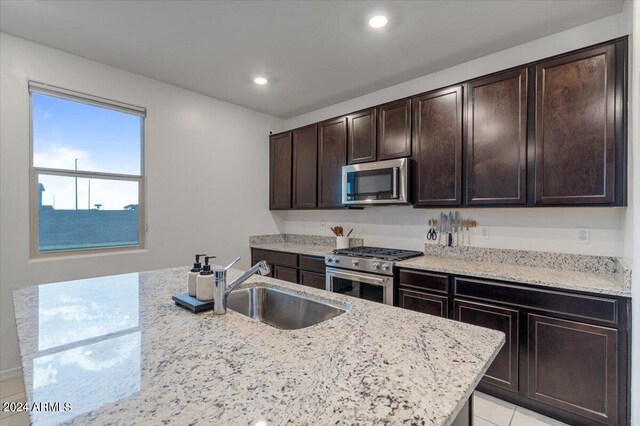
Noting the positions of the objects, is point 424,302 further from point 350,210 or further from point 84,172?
point 84,172

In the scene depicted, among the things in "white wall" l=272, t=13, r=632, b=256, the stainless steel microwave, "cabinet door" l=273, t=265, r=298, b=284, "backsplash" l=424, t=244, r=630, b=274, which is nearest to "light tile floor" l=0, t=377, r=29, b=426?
"cabinet door" l=273, t=265, r=298, b=284

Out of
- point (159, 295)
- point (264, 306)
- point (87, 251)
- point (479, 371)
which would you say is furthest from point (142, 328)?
point (87, 251)

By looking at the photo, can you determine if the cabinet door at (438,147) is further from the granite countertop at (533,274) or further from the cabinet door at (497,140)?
the granite countertop at (533,274)

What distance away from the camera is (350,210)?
379 centimetres

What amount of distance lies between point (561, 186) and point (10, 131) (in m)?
4.20

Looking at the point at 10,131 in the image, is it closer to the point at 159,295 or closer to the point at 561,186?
the point at 159,295

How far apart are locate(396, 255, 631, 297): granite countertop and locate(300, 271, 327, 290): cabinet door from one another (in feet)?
3.14

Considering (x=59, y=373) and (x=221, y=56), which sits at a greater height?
(x=221, y=56)

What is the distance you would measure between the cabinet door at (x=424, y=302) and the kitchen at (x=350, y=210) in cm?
2

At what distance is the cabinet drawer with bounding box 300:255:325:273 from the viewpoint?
10.7 feet

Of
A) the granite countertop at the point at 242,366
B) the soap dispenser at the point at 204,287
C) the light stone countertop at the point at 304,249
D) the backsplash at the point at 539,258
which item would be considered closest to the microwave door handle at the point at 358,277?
the light stone countertop at the point at 304,249

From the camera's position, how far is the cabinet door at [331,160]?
3.48 meters

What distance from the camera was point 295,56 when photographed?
8.88 feet

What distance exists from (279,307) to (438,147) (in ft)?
6.45
